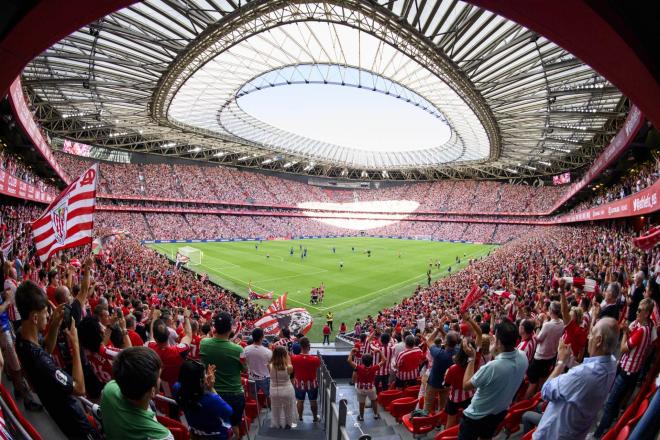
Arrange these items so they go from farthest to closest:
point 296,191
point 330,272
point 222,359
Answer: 1. point 296,191
2. point 330,272
3. point 222,359

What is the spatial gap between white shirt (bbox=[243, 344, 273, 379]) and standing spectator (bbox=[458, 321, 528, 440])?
3.07 metres

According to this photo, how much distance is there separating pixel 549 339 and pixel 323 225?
69.3m

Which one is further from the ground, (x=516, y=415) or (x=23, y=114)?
(x=23, y=114)

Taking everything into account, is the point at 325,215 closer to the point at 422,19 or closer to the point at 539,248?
the point at 539,248

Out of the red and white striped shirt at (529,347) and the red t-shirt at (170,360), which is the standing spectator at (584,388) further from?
the red t-shirt at (170,360)

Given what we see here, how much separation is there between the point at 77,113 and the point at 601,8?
146 ft

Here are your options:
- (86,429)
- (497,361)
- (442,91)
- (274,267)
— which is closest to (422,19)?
(442,91)

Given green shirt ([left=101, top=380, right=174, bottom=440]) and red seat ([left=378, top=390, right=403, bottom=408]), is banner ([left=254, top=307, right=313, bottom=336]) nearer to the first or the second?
red seat ([left=378, top=390, right=403, bottom=408])

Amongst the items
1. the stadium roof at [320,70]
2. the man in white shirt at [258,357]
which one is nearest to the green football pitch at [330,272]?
the man in white shirt at [258,357]

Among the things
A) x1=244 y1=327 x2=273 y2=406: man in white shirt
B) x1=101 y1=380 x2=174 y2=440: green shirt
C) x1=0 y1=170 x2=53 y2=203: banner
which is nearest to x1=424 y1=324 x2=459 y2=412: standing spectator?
x1=244 y1=327 x2=273 y2=406: man in white shirt

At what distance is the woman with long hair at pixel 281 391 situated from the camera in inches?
220

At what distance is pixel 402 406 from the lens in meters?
6.68

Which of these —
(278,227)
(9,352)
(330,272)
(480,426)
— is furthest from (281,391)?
(278,227)

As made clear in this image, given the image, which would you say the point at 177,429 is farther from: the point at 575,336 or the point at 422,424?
the point at 575,336
